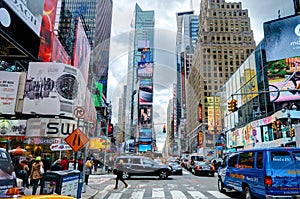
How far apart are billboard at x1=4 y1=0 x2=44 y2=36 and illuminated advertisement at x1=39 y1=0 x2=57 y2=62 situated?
11.3 metres

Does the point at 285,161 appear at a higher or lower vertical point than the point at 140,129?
lower

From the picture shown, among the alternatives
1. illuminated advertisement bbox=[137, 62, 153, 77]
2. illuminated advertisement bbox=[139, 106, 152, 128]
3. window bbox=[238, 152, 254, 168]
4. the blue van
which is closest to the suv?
window bbox=[238, 152, 254, 168]

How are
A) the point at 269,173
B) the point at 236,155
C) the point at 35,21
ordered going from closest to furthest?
1. the point at 269,173
2. the point at 236,155
3. the point at 35,21

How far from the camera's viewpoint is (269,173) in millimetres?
7625

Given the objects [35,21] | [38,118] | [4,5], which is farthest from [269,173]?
[38,118]

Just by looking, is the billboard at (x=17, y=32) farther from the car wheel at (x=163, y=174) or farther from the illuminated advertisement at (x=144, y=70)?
the illuminated advertisement at (x=144, y=70)

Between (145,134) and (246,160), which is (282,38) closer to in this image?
(246,160)

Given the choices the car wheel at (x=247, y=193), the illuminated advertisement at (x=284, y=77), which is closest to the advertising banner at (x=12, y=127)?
the car wheel at (x=247, y=193)

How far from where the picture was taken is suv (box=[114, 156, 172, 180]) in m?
19.8

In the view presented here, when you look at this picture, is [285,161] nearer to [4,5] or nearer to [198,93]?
[4,5]

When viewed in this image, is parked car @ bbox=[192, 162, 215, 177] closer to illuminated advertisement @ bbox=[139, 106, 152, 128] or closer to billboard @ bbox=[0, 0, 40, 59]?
billboard @ bbox=[0, 0, 40, 59]

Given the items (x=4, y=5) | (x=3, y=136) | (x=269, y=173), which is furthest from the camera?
(x=3, y=136)

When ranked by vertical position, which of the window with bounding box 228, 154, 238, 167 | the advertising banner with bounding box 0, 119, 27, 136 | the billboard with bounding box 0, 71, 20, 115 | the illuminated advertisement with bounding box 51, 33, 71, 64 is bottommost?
the window with bounding box 228, 154, 238, 167

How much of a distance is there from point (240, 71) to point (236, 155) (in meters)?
45.1
